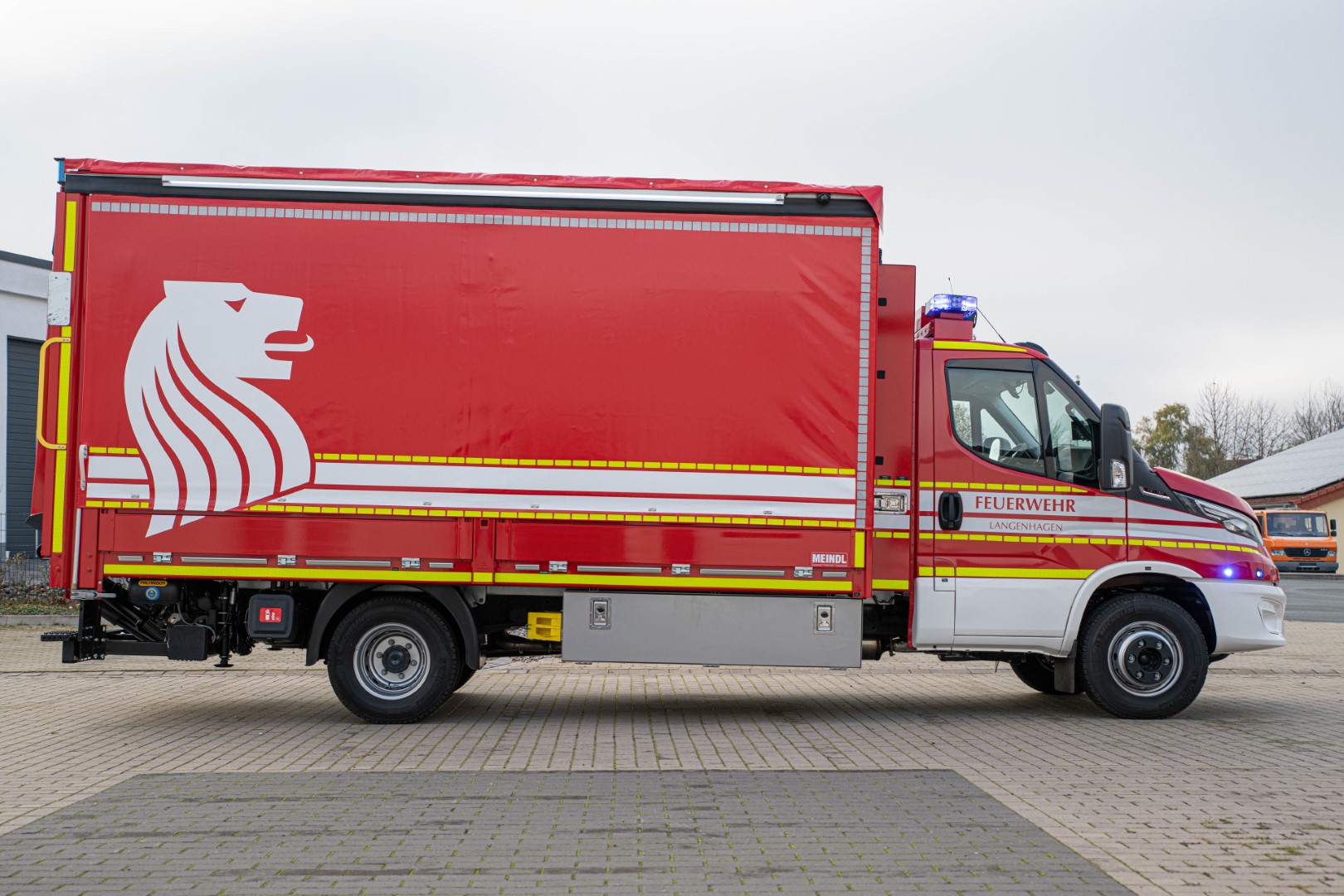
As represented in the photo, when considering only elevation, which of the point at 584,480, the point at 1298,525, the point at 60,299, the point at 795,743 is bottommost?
the point at 795,743

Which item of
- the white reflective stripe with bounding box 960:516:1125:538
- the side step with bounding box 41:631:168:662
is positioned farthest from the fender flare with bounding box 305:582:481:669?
the white reflective stripe with bounding box 960:516:1125:538

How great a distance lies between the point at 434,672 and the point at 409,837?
9.75ft

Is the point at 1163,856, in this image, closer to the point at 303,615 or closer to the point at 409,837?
the point at 409,837

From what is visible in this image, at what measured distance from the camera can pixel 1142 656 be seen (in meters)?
8.67

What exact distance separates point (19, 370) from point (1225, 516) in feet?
77.4

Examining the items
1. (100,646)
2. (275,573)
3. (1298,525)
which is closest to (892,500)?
(275,573)

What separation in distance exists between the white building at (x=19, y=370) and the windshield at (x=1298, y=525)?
37368 millimetres

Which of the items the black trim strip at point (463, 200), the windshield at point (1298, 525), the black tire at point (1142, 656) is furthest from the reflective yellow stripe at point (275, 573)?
the windshield at point (1298, 525)

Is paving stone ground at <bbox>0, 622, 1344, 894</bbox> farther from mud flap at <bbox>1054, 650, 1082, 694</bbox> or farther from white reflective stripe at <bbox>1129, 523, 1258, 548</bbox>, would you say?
white reflective stripe at <bbox>1129, 523, 1258, 548</bbox>

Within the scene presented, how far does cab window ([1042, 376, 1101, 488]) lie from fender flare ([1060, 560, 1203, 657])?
0.64m

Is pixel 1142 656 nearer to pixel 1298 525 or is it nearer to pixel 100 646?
pixel 100 646

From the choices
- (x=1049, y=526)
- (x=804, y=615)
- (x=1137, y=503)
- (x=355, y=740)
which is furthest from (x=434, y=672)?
(x=1137, y=503)

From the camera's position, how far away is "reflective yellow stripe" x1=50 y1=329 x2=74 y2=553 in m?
8.12

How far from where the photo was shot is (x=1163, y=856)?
519cm
